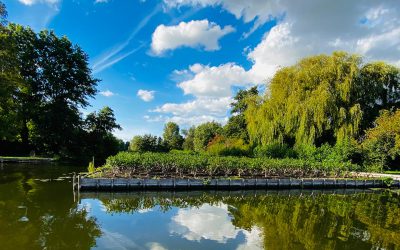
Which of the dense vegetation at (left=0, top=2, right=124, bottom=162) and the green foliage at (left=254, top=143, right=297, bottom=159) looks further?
the dense vegetation at (left=0, top=2, right=124, bottom=162)

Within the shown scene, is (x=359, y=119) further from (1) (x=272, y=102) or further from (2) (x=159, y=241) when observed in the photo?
(2) (x=159, y=241)

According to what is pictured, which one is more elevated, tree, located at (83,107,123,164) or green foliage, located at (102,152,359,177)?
tree, located at (83,107,123,164)

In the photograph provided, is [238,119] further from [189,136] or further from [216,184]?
[189,136]

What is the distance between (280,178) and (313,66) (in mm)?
13056

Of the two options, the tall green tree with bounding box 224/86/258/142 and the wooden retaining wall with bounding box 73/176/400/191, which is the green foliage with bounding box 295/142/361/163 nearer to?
the wooden retaining wall with bounding box 73/176/400/191

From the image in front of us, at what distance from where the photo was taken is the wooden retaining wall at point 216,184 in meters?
16.5

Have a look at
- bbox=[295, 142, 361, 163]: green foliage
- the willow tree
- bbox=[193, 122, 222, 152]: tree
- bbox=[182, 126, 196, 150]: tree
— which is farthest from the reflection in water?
bbox=[182, 126, 196, 150]: tree

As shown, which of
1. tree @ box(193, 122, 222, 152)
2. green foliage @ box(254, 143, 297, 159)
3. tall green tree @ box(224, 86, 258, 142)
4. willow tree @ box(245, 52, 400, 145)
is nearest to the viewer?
willow tree @ box(245, 52, 400, 145)

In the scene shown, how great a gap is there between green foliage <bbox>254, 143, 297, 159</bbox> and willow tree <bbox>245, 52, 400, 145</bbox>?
39.6 inches

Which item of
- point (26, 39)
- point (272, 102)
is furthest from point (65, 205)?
point (26, 39)

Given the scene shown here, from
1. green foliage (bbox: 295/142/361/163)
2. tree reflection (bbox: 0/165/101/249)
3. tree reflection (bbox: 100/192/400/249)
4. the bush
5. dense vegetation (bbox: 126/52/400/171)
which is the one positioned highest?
dense vegetation (bbox: 126/52/400/171)

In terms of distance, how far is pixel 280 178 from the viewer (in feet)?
69.4

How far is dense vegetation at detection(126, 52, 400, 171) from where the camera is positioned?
1076 inches

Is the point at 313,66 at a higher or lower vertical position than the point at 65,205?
higher
